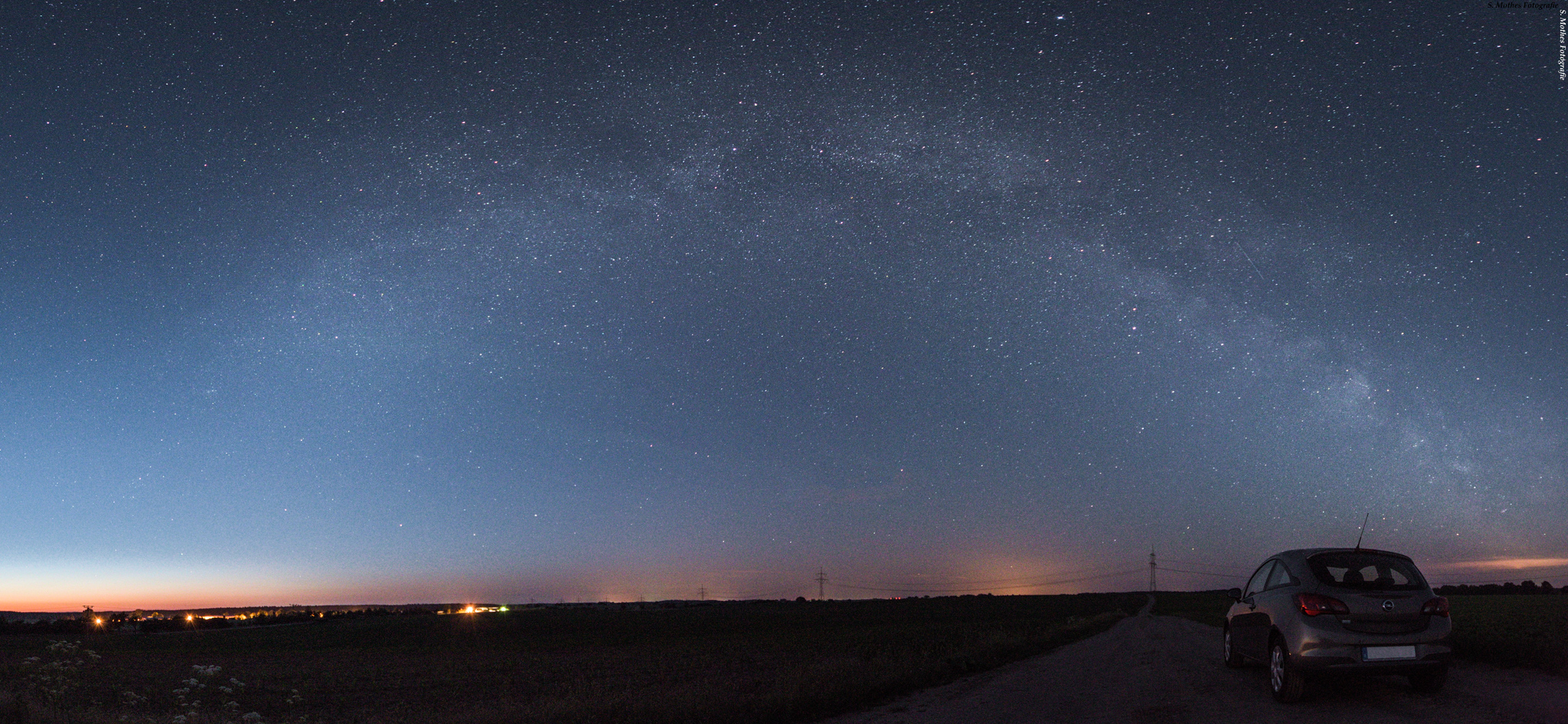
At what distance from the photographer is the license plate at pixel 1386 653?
9359 mm

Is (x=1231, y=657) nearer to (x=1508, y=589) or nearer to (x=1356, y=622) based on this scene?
(x=1356, y=622)

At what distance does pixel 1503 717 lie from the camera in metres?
8.16

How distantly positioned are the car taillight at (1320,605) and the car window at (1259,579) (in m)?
1.81

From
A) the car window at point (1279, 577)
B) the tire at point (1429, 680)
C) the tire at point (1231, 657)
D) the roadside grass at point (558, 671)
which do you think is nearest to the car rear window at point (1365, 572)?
the car window at point (1279, 577)

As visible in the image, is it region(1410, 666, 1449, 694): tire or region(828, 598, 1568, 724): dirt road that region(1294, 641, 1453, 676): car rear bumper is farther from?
region(828, 598, 1568, 724): dirt road

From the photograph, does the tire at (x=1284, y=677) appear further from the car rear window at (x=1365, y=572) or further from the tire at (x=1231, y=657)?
the tire at (x=1231, y=657)

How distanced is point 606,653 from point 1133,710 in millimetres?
35535

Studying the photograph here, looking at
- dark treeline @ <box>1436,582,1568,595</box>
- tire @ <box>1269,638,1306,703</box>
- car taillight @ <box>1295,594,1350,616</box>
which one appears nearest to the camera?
car taillight @ <box>1295,594,1350,616</box>

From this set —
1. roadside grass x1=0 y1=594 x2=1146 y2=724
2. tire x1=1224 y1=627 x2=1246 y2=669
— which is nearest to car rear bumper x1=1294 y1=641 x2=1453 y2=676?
tire x1=1224 y1=627 x2=1246 y2=669

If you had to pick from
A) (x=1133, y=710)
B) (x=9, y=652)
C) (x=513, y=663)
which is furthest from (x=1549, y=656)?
(x=9, y=652)

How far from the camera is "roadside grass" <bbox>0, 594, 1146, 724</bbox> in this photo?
12.4 m

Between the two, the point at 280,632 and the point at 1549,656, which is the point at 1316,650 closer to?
the point at 1549,656

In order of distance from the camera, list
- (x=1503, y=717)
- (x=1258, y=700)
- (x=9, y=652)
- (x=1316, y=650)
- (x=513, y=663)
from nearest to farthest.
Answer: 1. (x=1503, y=717)
2. (x=1316, y=650)
3. (x=1258, y=700)
4. (x=513, y=663)
5. (x=9, y=652)

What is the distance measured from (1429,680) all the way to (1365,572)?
1.32 m
